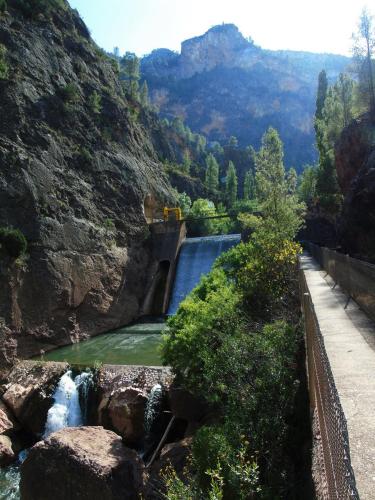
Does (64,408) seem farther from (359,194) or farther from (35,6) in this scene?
(35,6)

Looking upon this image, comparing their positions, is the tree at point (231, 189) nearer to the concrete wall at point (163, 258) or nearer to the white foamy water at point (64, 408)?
the concrete wall at point (163, 258)

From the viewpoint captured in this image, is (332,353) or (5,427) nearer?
(332,353)

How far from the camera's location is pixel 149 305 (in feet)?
100

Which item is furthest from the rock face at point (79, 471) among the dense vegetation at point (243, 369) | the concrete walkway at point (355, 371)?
the concrete walkway at point (355, 371)

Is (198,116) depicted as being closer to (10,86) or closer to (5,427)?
(10,86)

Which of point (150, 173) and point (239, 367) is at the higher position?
point (150, 173)

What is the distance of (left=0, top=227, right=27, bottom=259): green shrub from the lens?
2083 cm

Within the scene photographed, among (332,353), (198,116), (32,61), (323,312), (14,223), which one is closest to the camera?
(332,353)

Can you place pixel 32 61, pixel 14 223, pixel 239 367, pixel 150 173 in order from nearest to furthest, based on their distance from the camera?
pixel 239 367
pixel 14 223
pixel 32 61
pixel 150 173

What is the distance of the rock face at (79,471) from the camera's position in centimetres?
952

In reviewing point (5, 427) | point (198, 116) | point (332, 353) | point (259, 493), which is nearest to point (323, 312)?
point (332, 353)

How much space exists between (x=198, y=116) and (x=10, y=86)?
545ft

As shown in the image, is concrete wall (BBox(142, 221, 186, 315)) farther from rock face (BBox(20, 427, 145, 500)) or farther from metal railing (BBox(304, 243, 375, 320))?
rock face (BBox(20, 427, 145, 500))

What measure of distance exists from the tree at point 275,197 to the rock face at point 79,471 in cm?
1192
